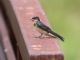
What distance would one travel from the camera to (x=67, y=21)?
501 cm

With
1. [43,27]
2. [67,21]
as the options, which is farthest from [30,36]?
[67,21]

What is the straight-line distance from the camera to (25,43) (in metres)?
1.55

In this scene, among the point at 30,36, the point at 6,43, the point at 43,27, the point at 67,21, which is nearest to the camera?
the point at 30,36

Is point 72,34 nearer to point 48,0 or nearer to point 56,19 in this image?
point 56,19

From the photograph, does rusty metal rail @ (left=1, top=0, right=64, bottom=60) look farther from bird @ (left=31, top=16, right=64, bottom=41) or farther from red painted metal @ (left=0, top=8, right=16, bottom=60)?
red painted metal @ (left=0, top=8, right=16, bottom=60)

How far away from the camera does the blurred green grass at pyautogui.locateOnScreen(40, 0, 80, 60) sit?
169 inches

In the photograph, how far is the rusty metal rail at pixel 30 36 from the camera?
57.2 inches

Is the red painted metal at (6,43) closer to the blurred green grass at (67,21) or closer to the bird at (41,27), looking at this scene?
the bird at (41,27)

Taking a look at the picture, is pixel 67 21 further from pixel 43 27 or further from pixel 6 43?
pixel 43 27

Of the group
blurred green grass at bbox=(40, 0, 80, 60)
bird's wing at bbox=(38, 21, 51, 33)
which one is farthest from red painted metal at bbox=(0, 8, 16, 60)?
blurred green grass at bbox=(40, 0, 80, 60)

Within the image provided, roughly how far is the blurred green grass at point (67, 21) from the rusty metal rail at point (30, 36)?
7.08 ft

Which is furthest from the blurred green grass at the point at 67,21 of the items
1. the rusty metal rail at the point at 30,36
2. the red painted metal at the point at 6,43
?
the rusty metal rail at the point at 30,36

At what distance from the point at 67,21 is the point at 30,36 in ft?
11.2

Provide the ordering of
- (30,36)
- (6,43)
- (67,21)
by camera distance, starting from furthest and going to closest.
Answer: (67,21), (6,43), (30,36)
